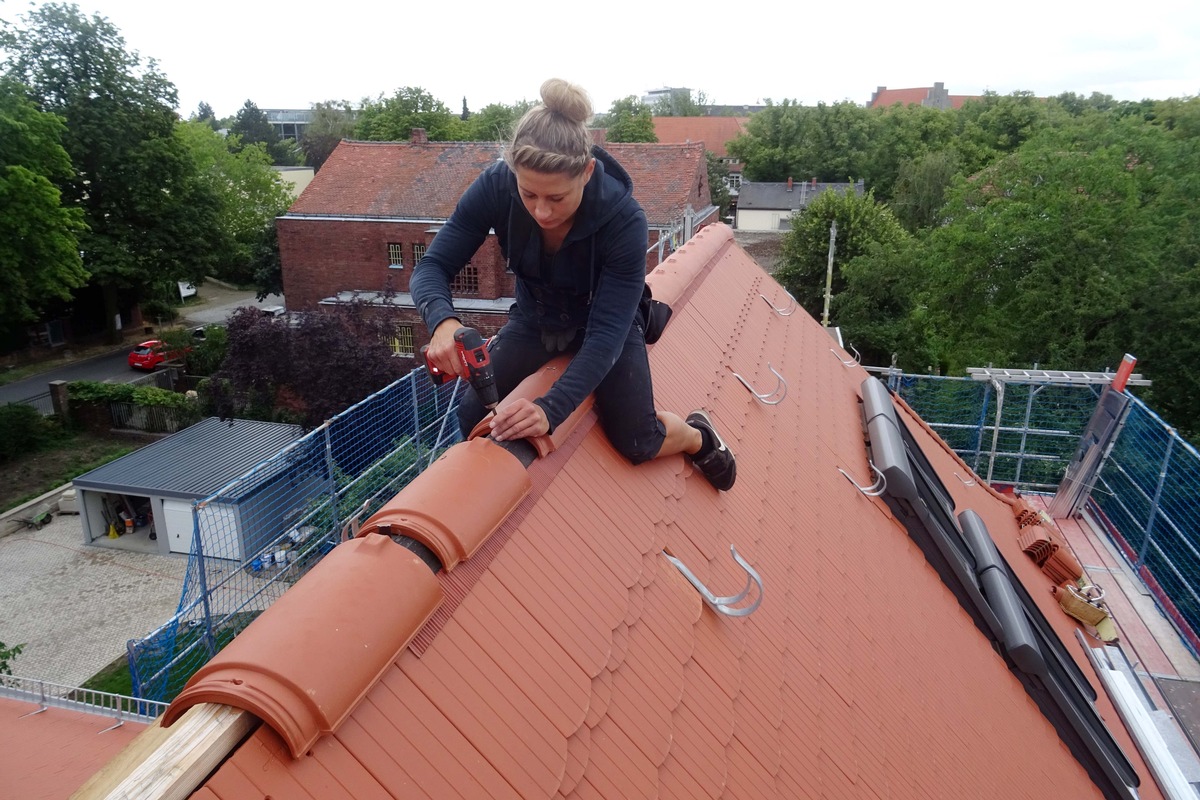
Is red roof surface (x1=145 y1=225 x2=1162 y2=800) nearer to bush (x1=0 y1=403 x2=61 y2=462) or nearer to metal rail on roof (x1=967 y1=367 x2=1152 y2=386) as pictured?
metal rail on roof (x1=967 y1=367 x2=1152 y2=386)

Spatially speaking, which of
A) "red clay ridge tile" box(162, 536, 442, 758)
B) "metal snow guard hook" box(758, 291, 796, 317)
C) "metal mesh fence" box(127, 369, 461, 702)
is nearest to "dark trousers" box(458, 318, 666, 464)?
"red clay ridge tile" box(162, 536, 442, 758)

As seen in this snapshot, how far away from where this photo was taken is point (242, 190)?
37.1 meters

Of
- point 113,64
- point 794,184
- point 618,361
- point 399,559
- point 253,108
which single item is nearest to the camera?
point 399,559

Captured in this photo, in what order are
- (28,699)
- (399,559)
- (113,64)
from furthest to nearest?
(113,64)
(28,699)
(399,559)

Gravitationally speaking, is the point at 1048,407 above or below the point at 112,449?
above

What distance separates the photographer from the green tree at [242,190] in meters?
34.9

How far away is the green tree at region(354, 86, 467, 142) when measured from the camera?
166 feet

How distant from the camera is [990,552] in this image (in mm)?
5199

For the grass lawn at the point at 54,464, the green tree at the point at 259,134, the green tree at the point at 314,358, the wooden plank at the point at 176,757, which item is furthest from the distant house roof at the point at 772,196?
the wooden plank at the point at 176,757

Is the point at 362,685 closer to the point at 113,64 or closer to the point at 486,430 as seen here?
the point at 486,430

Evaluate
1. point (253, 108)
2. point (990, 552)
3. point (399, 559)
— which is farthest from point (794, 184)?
point (399, 559)

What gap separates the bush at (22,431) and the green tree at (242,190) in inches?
557

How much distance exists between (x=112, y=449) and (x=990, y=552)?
22.1m

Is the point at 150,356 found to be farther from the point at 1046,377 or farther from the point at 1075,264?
the point at 1075,264
